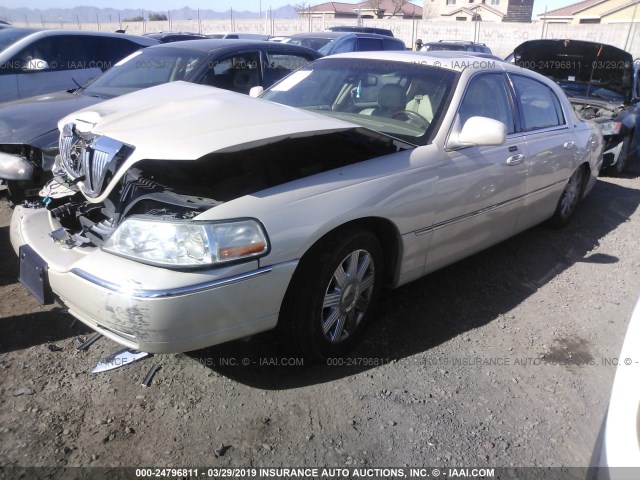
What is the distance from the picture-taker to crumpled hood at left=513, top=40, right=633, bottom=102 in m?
7.23

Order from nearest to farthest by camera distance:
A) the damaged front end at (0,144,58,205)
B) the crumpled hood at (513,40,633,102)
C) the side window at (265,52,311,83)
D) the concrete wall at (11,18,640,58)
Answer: the damaged front end at (0,144,58,205) < the side window at (265,52,311,83) < the crumpled hood at (513,40,633,102) < the concrete wall at (11,18,640,58)

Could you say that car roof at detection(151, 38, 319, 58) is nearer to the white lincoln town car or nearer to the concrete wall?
the white lincoln town car

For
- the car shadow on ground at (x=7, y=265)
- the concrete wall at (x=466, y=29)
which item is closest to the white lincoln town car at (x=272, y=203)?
the car shadow on ground at (x=7, y=265)

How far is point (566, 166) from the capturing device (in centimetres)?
466

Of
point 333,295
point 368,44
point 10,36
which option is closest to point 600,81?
point 368,44

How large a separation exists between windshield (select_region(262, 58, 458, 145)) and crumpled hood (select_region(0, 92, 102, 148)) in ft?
6.43

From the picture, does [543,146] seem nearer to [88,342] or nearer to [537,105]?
[537,105]

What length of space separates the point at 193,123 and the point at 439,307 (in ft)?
6.69

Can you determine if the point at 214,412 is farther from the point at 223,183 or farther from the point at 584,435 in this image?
the point at 584,435

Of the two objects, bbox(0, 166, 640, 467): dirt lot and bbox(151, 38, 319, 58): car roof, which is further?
bbox(151, 38, 319, 58): car roof

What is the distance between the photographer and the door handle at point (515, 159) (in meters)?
3.74

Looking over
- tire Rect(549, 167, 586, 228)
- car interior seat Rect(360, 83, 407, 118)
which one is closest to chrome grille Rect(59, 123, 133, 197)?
car interior seat Rect(360, 83, 407, 118)

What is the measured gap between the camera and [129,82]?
564cm

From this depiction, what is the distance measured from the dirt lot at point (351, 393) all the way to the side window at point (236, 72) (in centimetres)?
293
